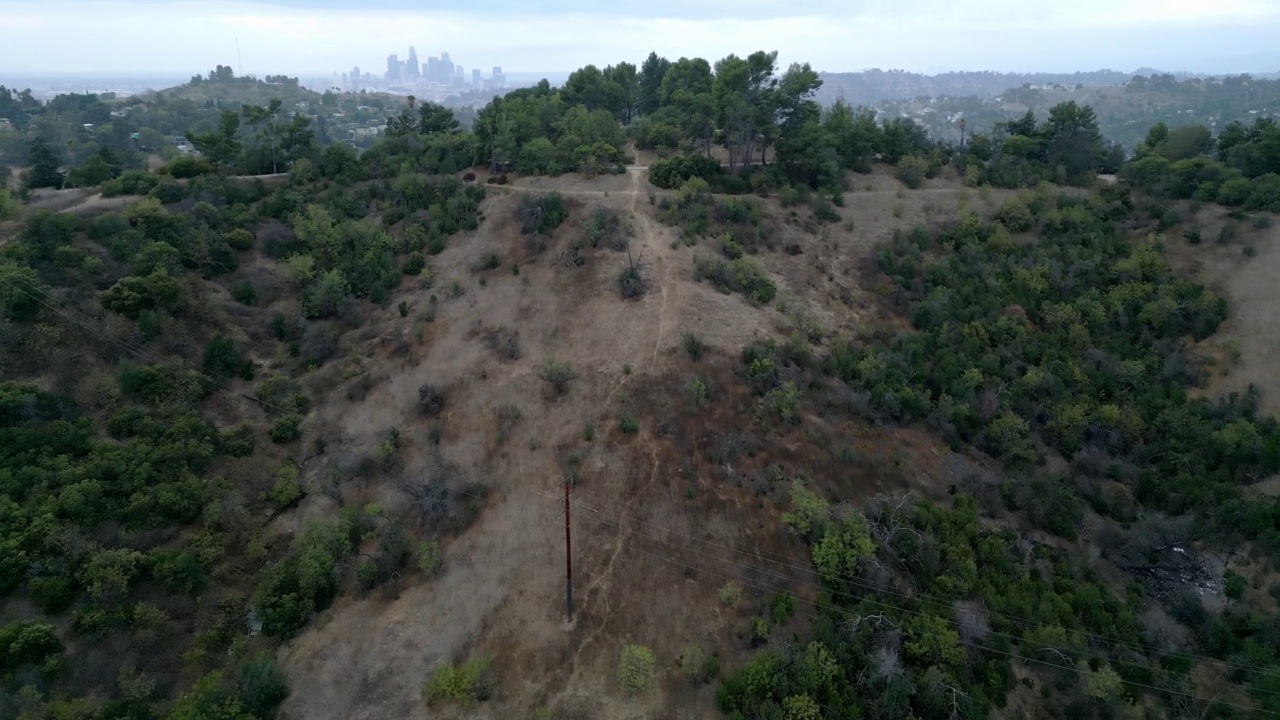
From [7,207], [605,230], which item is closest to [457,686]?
[605,230]

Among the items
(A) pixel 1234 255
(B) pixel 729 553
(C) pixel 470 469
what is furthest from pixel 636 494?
(A) pixel 1234 255

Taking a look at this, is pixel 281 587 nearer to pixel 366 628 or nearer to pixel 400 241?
pixel 366 628

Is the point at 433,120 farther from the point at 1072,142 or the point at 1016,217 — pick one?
the point at 1072,142

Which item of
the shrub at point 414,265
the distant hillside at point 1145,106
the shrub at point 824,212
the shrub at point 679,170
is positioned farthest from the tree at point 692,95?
the distant hillside at point 1145,106

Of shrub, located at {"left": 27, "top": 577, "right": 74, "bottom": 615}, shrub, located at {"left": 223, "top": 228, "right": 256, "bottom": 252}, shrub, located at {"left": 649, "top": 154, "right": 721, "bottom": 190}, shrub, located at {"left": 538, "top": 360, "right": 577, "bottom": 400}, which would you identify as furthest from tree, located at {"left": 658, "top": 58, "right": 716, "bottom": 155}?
shrub, located at {"left": 27, "top": 577, "right": 74, "bottom": 615}

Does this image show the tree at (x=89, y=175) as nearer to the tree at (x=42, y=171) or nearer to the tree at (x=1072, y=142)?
the tree at (x=42, y=171)

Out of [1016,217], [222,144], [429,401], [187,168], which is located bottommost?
[429,401]

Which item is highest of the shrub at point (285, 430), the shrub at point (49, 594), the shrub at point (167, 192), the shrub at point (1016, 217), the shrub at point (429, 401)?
the shrub at point (167, 192)
